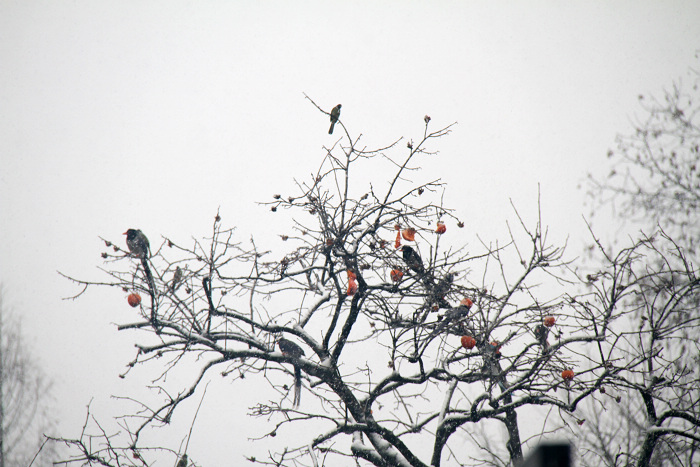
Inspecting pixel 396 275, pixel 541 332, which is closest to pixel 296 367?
pixel 396 275

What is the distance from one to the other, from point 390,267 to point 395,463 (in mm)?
1710

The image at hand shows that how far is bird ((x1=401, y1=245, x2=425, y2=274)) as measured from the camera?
150 inches

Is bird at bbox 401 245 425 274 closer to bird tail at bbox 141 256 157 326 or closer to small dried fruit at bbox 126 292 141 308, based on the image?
bird tail at bbox 141 256 157 326

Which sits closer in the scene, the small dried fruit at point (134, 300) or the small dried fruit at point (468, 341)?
the small dried fruit at point (468, 341)

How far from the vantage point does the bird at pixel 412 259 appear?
3811 mm

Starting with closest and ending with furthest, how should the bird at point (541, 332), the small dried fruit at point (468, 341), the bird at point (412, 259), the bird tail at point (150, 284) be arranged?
the bird tail at point (150, 284) → the bird at point (412, 259) → the small dried fruit at point (468, 341) → the bird at point (541, 332)

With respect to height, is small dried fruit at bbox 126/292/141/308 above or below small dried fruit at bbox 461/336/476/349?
above

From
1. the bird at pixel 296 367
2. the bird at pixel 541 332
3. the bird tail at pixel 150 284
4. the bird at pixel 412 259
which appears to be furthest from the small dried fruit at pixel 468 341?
the bird tail at pixel 150 284

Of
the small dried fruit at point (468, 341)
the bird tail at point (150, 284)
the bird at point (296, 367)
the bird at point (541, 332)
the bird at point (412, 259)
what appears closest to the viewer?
the bird tail at point (150, 284)

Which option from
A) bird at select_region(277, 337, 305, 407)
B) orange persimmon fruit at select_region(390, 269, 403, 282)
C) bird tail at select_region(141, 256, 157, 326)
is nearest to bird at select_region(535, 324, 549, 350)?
orange persimmon fruit at select_region(390, 269, 403, 282)

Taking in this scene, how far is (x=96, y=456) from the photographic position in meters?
3.74

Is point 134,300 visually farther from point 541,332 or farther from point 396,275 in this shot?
point 541,332

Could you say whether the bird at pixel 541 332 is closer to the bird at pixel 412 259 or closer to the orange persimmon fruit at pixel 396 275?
the bird at pixel 412 259

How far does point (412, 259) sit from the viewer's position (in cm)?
452
